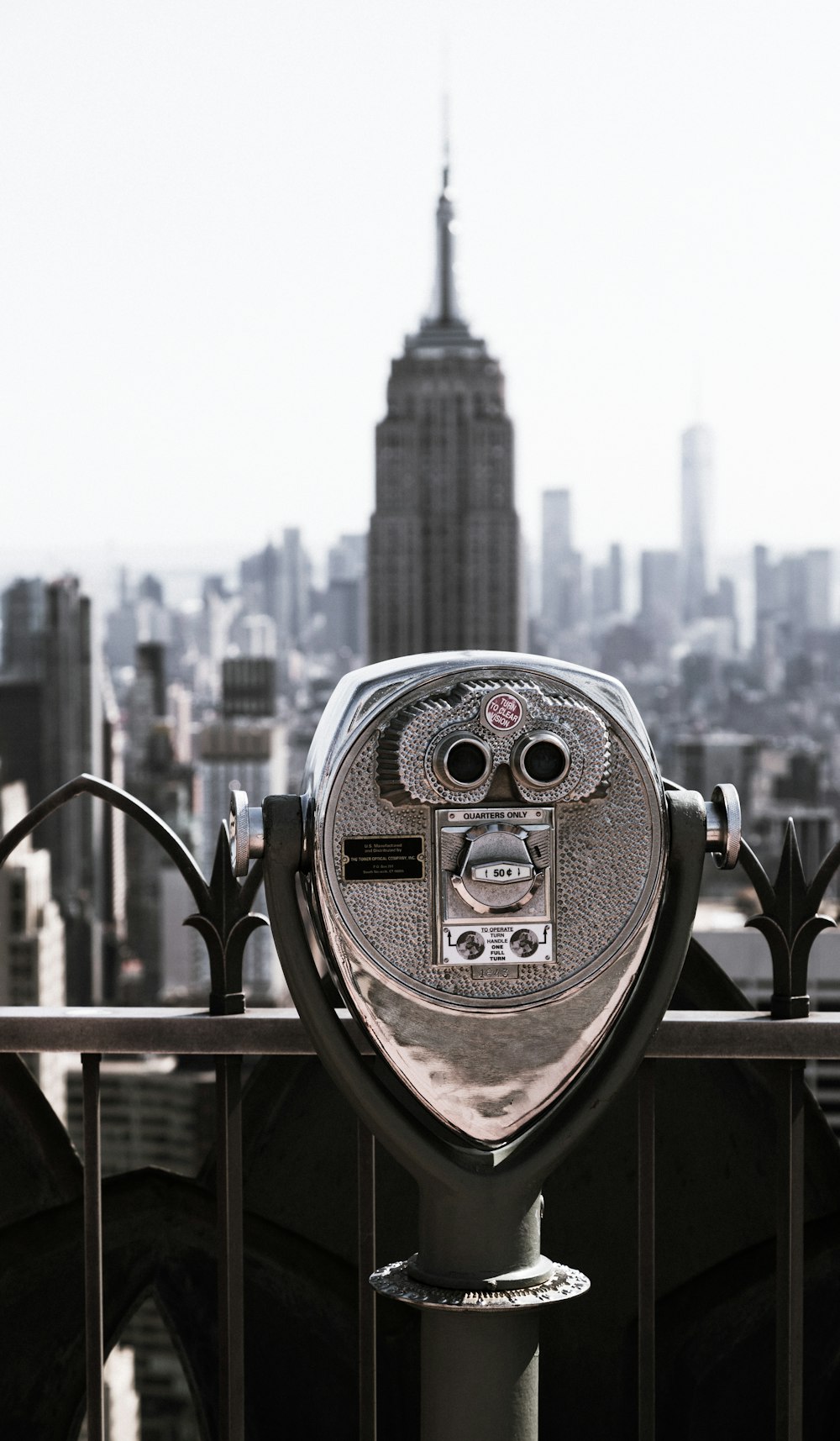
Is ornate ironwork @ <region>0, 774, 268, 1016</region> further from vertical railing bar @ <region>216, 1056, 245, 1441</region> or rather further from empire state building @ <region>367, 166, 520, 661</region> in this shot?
empire state building @ <region>367, 166, 520, 661</region>

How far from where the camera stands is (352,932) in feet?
5.53

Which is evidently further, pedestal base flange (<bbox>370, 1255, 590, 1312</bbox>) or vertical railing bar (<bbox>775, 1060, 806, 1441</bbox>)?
vertical railing bar (<bbox>775, 1060, 806, 1441</bbox>)

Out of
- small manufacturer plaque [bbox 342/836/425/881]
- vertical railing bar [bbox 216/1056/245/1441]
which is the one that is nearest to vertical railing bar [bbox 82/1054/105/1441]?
vertical railing bar [bbox 216/1056/245/1441]

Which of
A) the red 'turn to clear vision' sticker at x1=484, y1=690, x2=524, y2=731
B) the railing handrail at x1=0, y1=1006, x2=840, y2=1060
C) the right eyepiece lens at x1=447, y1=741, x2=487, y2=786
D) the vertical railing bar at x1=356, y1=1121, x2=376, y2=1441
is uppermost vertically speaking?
the red 'turn to clear vision' sticker at x1=484, y1=690, x2=524, y2=731

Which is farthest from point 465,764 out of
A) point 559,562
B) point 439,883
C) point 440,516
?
point 559,562

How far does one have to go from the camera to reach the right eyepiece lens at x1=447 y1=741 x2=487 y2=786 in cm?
166

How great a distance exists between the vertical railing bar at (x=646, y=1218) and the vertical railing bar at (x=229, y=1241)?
1.59 feet

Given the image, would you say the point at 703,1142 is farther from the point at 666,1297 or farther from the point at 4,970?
the point at 4,970

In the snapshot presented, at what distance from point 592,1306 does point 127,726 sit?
84149mm

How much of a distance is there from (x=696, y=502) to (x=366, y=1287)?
10643 centimetres

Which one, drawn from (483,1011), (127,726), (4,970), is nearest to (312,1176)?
(483,1011)

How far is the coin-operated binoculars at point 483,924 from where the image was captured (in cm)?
167

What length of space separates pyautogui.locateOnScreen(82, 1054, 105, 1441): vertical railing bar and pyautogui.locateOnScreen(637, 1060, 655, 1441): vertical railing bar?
65 cm

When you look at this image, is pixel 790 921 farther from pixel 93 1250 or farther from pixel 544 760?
pixel 93 1250
